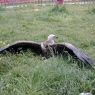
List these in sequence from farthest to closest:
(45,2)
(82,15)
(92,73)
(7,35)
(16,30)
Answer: (45,2), (82,15), (16,30), (7,35), (92,73)

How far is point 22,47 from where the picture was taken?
6.72 metres

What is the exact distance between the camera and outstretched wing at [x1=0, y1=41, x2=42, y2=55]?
6.57 metres

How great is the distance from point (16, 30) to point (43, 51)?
3638 mm

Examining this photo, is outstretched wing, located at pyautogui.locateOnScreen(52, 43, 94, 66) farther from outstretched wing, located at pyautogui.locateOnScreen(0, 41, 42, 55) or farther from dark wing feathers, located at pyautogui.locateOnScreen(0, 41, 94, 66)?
outstretched wing, located at pyautogui.locateOnScreen(0, 41, 42, 55)

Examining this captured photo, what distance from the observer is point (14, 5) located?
1659cm

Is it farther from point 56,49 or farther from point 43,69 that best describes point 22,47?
point 43,69

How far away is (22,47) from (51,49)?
0.62 meters

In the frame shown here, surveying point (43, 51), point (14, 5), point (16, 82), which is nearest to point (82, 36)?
point (43, 51)

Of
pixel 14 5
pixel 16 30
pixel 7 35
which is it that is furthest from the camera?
pixel 14 5

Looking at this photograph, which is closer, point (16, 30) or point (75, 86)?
point (75, 86)

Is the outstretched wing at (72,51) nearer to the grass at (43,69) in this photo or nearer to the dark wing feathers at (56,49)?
the dark wing feathers at (56,49)

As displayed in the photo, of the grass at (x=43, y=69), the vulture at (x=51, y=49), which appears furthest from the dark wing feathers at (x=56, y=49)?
the grass at (x=43, y=69)

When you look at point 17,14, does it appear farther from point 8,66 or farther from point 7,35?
point 8,66

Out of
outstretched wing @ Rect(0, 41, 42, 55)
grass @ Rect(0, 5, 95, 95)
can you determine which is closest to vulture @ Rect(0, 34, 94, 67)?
outstretched wing @ Rect(0, 41, 42, 55)
